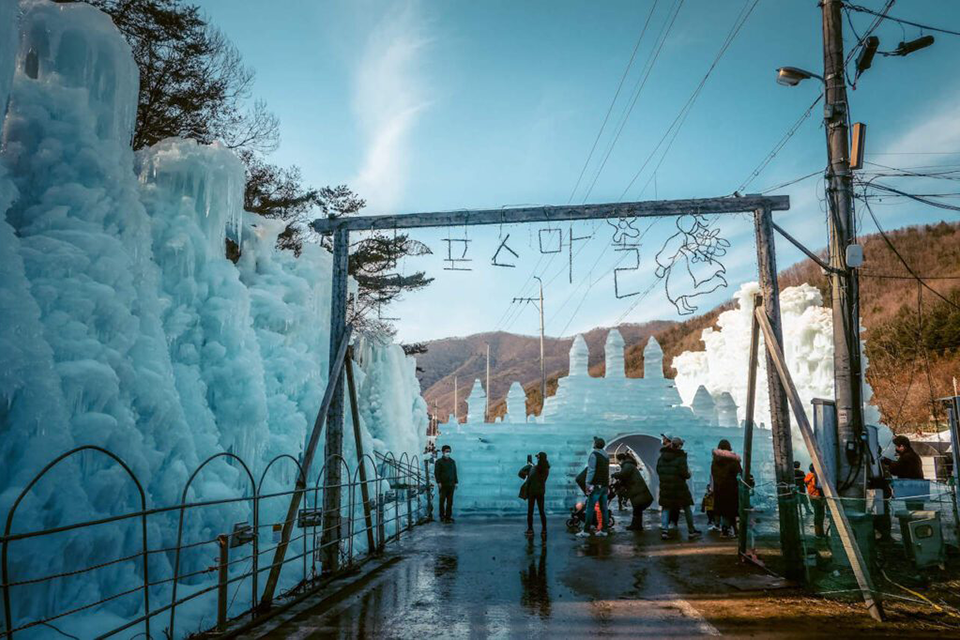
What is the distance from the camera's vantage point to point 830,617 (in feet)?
19.2

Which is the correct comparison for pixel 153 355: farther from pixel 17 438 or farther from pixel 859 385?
pixel 859 385

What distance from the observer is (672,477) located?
1159 centimetres

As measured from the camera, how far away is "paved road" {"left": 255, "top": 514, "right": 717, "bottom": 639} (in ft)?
18.3

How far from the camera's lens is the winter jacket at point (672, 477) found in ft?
37.8

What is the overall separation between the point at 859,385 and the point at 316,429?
21.7ft

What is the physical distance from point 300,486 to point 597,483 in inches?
234

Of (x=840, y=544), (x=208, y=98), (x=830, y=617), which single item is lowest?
(x=830, y=617)

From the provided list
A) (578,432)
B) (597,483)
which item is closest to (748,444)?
(597,483)

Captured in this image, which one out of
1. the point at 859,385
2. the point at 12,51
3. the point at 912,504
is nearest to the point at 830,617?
the point at 912,504

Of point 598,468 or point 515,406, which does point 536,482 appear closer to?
point 598,468

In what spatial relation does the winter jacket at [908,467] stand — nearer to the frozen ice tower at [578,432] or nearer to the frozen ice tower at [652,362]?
the frozen ice tower at [578,432]

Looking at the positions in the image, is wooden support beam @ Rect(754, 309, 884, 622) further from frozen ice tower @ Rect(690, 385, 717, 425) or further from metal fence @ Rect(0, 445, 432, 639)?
frozen ice tower @ Rect(690, 385, 717, 425)

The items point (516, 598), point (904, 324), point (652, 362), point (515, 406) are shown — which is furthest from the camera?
point (904, 324)

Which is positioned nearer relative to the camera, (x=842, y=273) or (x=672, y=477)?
(x=842, y=273)
